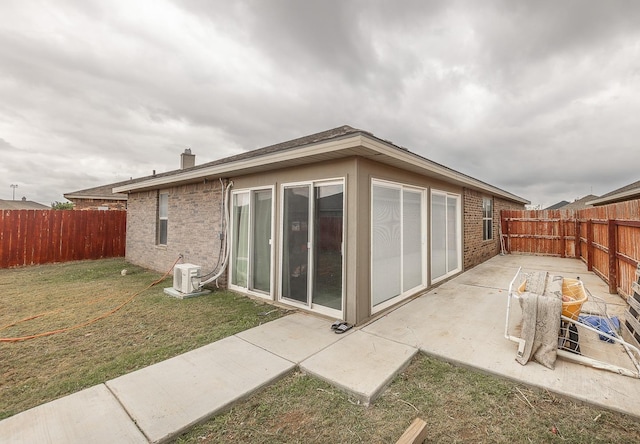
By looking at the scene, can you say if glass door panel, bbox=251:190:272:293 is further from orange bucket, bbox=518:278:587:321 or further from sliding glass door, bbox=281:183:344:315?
orange bucket, bbox=518:278:587:321

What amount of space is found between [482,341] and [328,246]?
2.56 m

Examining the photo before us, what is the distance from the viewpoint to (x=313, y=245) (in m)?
4.60

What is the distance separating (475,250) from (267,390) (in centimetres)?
902

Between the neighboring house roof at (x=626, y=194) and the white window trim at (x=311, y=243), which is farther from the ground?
the neighboring house roof at (x=626, y=194)

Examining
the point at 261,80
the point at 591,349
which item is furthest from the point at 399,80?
the point at 591,349

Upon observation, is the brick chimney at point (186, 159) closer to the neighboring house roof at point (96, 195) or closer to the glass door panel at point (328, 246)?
the neighboring house roof at point (96, 195)

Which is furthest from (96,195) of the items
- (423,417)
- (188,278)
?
(423,417)

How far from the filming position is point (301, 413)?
2.27m

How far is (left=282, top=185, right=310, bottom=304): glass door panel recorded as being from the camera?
474cm

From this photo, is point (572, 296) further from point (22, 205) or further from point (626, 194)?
point (22, 205)

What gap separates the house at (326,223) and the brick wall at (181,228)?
0.04 meters

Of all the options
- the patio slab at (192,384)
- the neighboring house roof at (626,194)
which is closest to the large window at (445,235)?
the patio slab at (192,384)

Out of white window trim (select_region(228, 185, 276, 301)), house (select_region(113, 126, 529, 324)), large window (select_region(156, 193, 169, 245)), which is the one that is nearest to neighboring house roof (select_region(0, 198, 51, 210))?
large window (select_region(156, 193, 169, 245))

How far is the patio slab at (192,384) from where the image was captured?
7.03 feet
